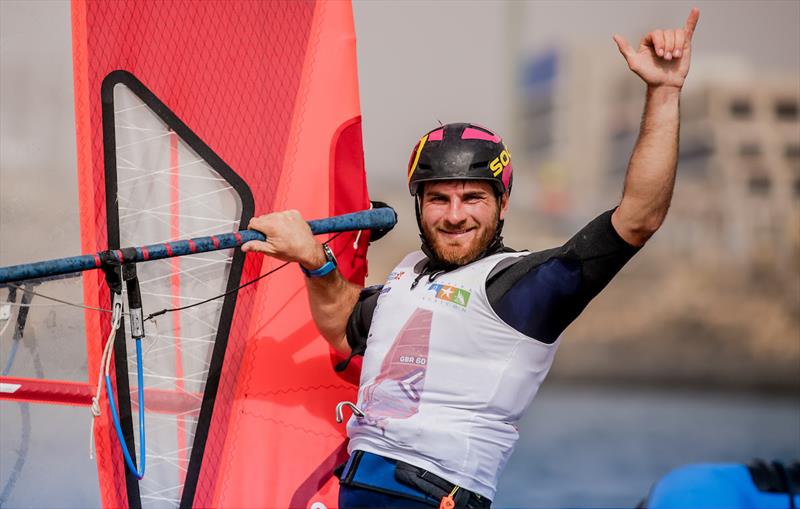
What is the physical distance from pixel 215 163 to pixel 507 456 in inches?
49.2

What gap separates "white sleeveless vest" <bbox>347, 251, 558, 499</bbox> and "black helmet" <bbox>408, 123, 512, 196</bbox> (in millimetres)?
239

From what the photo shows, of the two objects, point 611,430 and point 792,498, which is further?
point 611,430

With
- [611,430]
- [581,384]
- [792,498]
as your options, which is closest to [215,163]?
[792,498]

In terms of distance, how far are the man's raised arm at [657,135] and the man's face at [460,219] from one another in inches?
17.3

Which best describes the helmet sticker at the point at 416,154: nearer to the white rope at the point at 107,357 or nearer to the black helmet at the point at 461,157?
the black helmet at the point at 461,157

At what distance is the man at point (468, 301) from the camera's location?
2.21 m

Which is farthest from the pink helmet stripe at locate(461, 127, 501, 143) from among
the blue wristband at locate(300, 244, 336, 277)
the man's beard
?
the blue wristband at locate(300, 244, 336, 277)

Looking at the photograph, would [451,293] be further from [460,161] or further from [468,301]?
[460,161]

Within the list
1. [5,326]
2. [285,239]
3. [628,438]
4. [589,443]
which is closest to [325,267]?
[285,239]

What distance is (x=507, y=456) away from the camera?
2.50 meters

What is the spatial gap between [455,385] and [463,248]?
14.8 inches

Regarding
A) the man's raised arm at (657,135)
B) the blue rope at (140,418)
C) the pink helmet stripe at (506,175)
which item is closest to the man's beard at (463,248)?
the pink helmet stripe at (506,175)

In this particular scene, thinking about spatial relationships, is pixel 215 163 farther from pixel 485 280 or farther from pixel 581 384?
pixel 581 384

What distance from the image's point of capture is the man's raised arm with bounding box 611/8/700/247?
218cm
